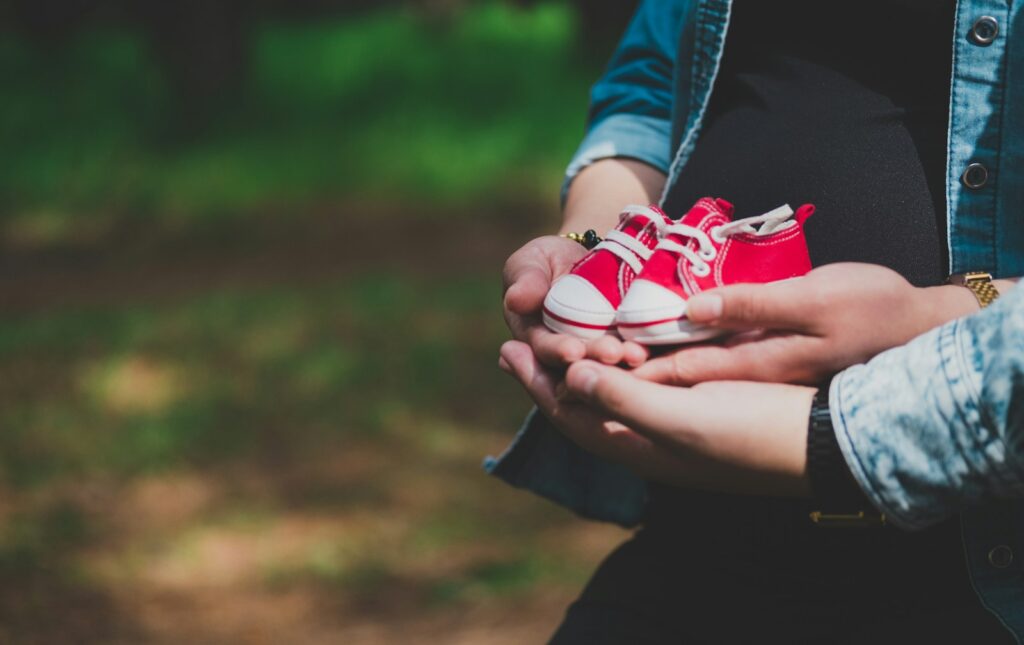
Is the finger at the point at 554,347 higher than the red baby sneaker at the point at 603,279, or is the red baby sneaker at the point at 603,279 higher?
the red baby sneaker at the point at 603,279

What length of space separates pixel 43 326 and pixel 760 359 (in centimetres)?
420

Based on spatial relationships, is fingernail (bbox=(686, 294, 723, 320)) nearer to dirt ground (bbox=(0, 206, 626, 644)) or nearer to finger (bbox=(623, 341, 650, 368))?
finger (bbox=(623, 341, 650, 368))

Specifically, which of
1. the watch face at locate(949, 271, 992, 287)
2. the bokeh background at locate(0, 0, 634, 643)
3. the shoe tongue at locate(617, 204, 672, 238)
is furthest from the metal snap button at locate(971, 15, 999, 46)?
the bokeh background at locate(0, 0, 634, 643)

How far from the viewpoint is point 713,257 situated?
1.12m

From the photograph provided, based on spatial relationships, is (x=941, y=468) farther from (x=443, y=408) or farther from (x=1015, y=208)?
(x=443, y=408)

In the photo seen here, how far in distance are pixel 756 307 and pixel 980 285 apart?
0.84 feet

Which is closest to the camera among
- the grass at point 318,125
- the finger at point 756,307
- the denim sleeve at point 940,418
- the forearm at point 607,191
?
the denim sleeve at point 940,418

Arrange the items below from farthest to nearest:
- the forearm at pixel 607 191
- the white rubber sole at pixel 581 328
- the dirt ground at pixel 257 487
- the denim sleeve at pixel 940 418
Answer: the dirt ground at pixel 257 487 → the forearm at pixel 607 191 → the white rubber sole at pixel 581 328 → the denim sleeve at pixel 940 418

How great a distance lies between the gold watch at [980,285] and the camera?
41.1 inches

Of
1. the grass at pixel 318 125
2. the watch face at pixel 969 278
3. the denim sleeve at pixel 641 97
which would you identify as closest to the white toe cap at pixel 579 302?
the watch face at pixel 969 278

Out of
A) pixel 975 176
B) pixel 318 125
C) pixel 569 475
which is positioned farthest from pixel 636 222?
pixel 318 125

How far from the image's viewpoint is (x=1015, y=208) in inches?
45.6

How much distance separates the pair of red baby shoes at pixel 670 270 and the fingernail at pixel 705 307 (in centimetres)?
3

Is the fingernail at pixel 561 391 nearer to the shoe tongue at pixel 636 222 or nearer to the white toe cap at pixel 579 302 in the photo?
the white toe cap at pixel 579 302
